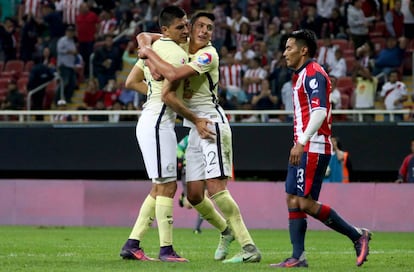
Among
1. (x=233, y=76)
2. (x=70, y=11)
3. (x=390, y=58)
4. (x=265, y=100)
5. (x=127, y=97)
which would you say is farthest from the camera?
(x=70, y=11)

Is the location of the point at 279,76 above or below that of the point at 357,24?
below

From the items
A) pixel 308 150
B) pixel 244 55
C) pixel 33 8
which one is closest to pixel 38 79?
pixel 33 8

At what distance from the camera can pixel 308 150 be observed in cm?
1073

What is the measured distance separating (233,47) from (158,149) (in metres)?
13.7

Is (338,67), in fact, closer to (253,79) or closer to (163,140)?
(253,79)

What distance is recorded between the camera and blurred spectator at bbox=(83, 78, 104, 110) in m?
24.8

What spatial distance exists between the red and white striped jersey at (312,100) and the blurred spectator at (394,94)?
38.5 feet

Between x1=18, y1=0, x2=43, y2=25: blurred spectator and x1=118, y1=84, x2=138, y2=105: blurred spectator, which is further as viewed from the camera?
x1=18, y1=0, x2=43, y2=25: blurred spectator

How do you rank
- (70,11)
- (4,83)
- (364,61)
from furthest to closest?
(70,11) → (4,83) → (364,61)

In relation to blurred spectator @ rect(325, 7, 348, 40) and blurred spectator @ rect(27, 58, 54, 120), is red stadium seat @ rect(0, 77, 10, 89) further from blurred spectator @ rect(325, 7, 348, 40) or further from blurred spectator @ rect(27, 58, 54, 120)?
blurred spectator @ rect(325, 7, 348, 40)

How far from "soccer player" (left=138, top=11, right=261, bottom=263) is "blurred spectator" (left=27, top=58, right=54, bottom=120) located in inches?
536

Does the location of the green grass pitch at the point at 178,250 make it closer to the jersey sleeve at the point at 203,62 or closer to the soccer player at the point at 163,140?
the soccer player at the point at 163,140

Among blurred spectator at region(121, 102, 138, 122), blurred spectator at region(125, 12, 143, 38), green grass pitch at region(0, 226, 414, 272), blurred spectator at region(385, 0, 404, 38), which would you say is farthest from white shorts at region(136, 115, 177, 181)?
blurred spectator at region(125, 12, 143, 38)

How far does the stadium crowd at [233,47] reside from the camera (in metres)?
23.3
